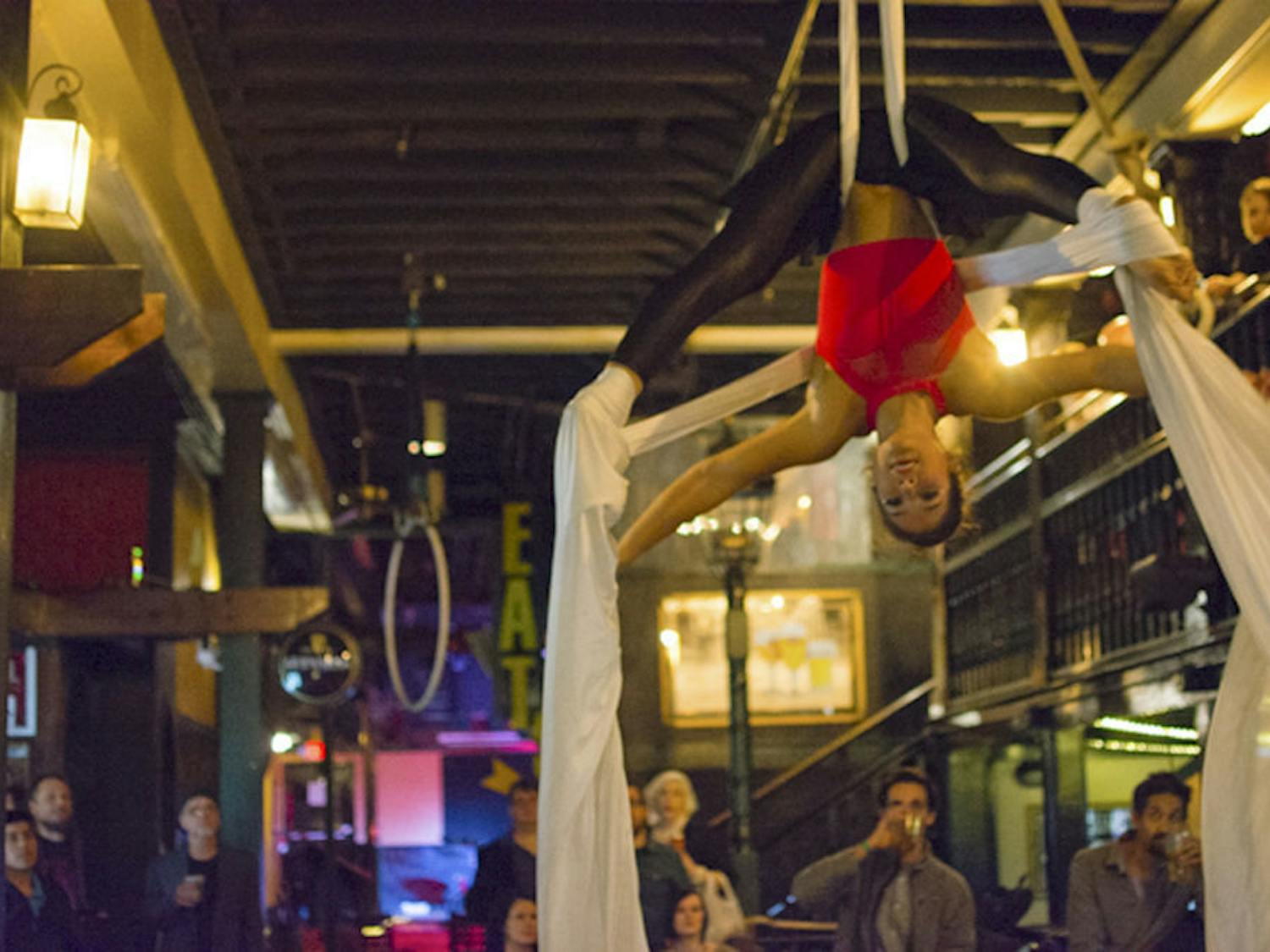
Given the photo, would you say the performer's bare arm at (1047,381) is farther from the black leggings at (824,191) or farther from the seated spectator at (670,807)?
the seated spectator at (670,807)

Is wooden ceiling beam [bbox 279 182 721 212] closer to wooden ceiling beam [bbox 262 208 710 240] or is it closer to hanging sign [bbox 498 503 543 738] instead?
wooden ceiling beam [bbox 262 208 710 240]

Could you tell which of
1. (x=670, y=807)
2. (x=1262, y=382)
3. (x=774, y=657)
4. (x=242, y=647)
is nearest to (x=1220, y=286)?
(x=1262, y=382)

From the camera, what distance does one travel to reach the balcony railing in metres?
6.89

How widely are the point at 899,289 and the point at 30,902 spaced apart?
4.26 m

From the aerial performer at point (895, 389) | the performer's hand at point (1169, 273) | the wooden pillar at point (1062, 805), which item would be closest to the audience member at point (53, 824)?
the aerial performer at point (895, 389)

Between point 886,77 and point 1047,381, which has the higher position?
point 886,77

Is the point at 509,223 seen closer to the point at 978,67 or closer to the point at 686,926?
the point at 978,67

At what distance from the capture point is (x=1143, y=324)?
13.3ft

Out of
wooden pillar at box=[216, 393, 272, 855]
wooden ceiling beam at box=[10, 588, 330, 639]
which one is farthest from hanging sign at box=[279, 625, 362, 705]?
wooden ceiling beam at box=[10, 588, 330, 639]

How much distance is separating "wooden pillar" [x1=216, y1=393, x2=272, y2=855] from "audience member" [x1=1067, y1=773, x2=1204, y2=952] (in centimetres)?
483

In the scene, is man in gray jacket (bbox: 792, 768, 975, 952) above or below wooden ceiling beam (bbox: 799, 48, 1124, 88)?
below

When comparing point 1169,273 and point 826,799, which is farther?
point 826,799

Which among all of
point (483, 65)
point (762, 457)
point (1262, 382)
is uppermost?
point (483, 65)

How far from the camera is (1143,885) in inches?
230
